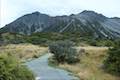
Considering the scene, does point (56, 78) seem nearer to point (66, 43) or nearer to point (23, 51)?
point (66, 43)

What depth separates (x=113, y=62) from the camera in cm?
3572

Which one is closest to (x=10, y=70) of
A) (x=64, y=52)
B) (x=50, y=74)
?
(x=50, y=74)

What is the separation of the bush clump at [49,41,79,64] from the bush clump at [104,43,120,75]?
517 cm

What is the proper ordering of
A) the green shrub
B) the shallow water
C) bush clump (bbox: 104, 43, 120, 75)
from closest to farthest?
the green shrub → the shallow water → bush clump (bbox: 104, 43, 120, 75)

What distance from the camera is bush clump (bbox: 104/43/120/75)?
34025 millimetres

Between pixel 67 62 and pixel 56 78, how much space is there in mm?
15219

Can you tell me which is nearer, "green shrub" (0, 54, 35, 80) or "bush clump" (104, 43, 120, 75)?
"green shrub" (0, 54, 35, 80)

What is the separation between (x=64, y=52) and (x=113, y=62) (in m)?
7.59

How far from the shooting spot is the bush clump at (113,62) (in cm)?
3403

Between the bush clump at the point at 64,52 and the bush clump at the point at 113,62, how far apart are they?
17.0 feet

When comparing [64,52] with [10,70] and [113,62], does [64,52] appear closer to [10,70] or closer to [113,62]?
[113,62]

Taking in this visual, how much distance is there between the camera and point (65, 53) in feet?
138

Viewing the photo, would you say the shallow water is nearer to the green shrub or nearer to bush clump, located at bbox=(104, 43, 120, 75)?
bush clump, located at bbox=(104, 43, 120, 75)

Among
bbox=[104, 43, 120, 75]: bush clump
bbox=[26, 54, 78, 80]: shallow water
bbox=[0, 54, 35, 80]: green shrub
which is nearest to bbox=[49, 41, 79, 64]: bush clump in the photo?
bbox=[104, 43, 120, 75]: bush clump
